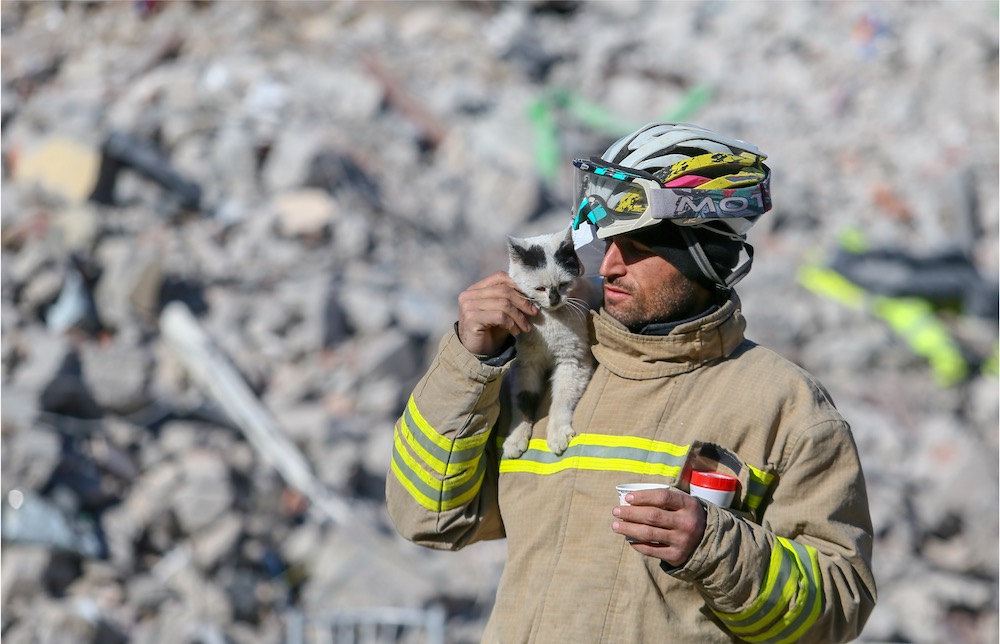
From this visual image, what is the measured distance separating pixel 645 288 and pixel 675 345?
0.47ft

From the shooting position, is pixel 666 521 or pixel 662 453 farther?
pixel 662 453

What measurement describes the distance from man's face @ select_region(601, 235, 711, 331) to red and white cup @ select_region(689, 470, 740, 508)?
383 millimetres

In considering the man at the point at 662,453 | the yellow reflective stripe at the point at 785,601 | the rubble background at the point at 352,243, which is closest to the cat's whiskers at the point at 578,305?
the man at the point at 662,453

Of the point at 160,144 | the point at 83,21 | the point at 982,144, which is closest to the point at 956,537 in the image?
the point at 982,144

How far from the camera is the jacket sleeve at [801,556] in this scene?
1904 millimetres

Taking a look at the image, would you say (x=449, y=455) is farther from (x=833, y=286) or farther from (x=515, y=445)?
(x=833, y=286)

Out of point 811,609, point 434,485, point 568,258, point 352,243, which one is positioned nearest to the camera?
point 811,609

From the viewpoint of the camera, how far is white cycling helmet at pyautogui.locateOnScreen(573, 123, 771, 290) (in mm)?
2107

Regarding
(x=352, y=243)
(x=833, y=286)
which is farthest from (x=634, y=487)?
(x=833, y=286)

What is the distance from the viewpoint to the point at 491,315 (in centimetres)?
207

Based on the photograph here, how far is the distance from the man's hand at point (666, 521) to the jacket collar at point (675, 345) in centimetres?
36

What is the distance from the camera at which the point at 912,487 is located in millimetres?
7625

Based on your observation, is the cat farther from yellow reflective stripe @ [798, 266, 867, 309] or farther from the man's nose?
yellow reflective stripe @ [798, 266, 867, 309]

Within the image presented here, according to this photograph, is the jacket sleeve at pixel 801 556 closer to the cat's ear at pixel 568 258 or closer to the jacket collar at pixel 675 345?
the jacket collar at pixel 675 345
